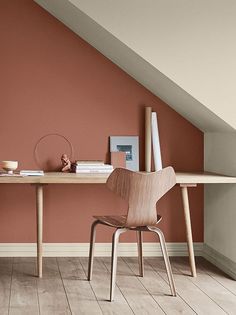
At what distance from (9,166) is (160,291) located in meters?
1.46

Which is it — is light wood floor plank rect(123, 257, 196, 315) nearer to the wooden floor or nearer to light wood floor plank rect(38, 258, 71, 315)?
the wooden floor

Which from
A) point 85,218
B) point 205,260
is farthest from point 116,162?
point 205,260

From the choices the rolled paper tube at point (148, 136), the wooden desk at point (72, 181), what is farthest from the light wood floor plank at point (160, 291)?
the rolled paper tube at point (148, 136)

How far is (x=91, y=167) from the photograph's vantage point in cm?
545

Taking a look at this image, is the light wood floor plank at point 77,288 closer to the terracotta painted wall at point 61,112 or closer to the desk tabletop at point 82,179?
the terracotta painted wall at point 61,112

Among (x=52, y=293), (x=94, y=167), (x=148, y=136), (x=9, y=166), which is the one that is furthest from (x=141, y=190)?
(x=148, y=136)

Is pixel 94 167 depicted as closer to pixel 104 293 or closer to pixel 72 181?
pixel 72 181

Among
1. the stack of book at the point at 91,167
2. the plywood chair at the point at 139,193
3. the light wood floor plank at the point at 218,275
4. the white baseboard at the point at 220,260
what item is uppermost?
the stack of book at the point at 91,167

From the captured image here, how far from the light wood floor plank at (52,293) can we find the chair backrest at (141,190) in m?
0.63

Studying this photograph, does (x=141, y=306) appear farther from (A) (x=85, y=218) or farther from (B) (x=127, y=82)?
(B) (x=127, y=82)

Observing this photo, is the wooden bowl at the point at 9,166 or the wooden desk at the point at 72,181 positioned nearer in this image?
the wooden desk at the point at 72,181

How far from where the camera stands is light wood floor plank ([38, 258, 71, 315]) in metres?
4.23

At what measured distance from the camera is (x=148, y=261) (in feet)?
18.7

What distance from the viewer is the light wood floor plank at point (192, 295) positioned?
167 inches
